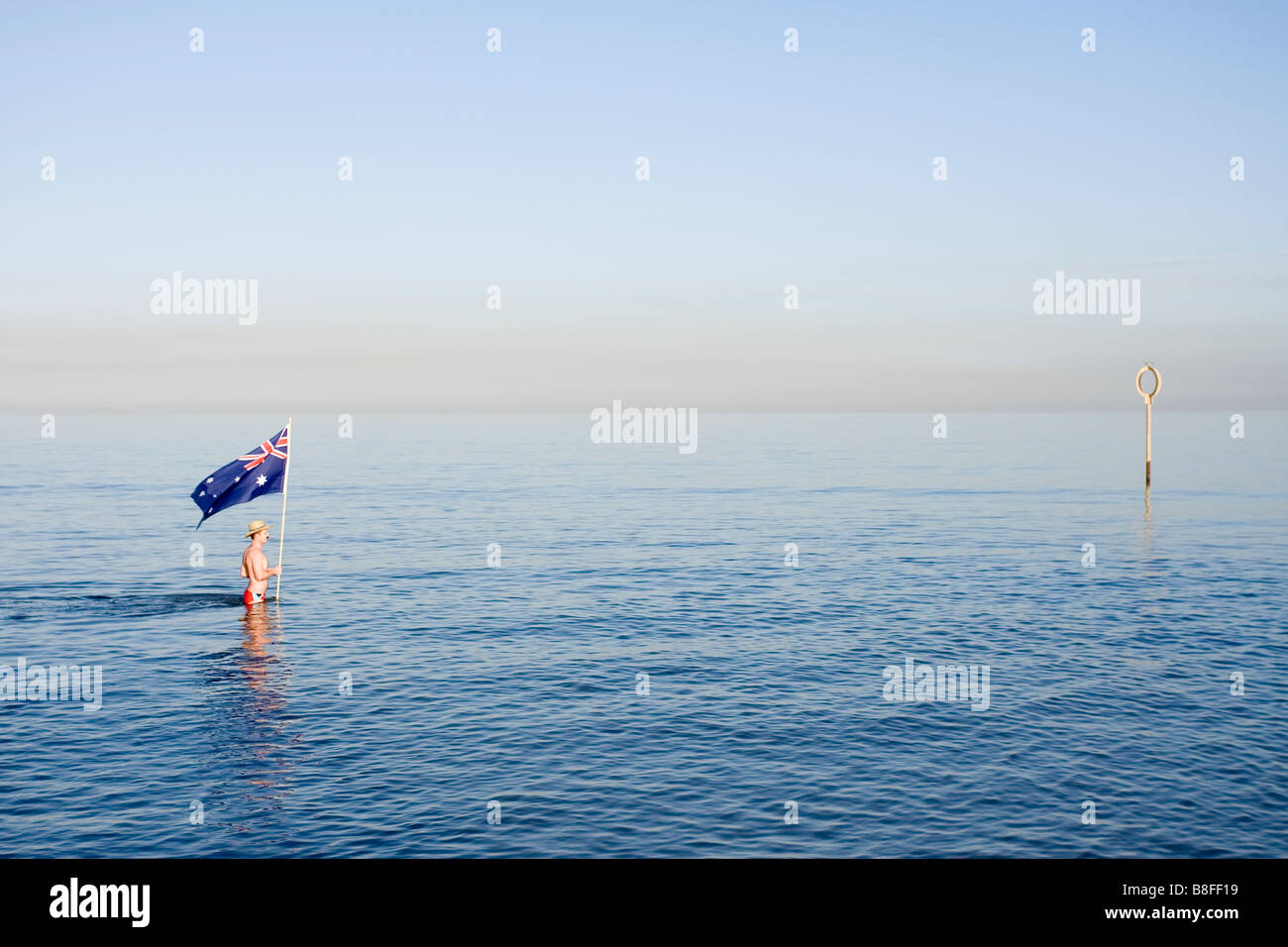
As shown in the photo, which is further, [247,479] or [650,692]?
[247,479]

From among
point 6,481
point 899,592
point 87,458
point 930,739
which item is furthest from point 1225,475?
point 87,458

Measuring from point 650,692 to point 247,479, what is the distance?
1499cm

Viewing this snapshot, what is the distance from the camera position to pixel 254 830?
17.3 m

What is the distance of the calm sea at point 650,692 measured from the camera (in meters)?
17.8

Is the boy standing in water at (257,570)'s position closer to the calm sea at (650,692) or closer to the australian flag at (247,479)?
the calm sea at (650,692)

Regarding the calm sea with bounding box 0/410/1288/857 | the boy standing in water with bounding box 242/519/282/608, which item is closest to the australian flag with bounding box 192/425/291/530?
the boy standing in water with bounding box 242/519/282/608

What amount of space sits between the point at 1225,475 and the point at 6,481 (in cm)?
11916

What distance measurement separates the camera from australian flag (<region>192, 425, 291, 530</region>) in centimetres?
3175

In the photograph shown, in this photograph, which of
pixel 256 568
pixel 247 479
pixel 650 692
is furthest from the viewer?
pixel 256 568

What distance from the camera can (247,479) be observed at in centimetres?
3250

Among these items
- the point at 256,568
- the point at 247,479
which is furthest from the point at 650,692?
the point at 256,568

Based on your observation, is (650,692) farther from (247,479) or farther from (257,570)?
(257,570)

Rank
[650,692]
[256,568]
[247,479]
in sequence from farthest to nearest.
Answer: [256,568], [247,479], [650,692]

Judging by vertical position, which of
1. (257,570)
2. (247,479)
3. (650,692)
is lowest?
(650,692)
